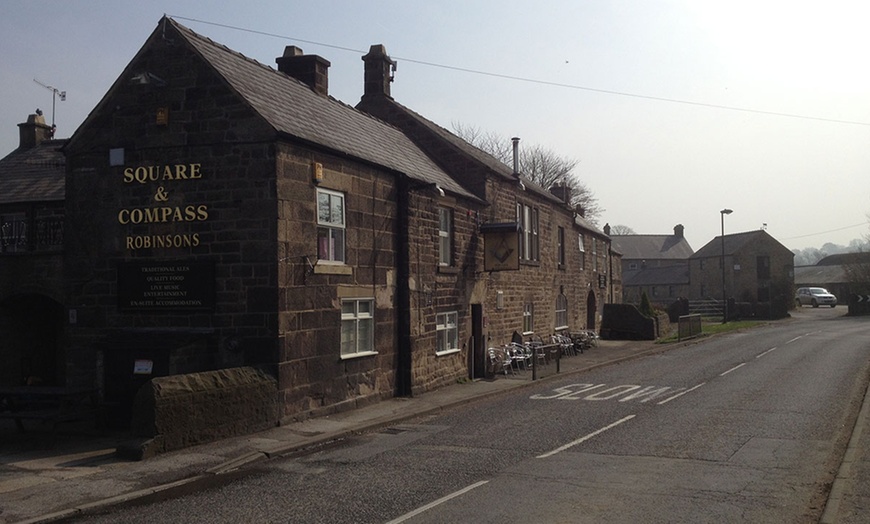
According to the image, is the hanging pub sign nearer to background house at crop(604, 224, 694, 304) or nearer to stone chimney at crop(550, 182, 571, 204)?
stone chimney at crop(550, 182, 571, 204)

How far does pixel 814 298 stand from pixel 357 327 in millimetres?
73327

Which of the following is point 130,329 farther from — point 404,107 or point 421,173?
point 404,107

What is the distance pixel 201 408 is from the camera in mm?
11969

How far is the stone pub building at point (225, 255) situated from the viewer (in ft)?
44.7

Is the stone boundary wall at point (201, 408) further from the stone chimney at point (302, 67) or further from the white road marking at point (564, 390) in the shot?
the stone chimney at point (302, 67)

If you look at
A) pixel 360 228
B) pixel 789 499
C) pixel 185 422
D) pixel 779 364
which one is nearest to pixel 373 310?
pixel 360 228

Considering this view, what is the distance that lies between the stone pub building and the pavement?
0.58 meters

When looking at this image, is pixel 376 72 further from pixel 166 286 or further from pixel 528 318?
pixel 166 286

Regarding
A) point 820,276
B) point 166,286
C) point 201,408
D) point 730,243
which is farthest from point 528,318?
point 820,276

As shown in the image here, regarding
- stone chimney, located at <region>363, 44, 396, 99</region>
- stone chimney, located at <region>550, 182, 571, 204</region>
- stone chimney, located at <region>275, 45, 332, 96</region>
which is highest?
stone chimney, located at <region>363, 44, 396, 99</region>

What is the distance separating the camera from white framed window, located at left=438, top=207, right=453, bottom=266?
20.6 metres

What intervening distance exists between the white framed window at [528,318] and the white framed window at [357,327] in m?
11.2

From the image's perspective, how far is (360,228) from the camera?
16.5m

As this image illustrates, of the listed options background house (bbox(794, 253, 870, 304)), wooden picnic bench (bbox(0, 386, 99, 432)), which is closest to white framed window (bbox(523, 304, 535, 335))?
wooden picnic bench (bbox(0, 386, 99, 432))
